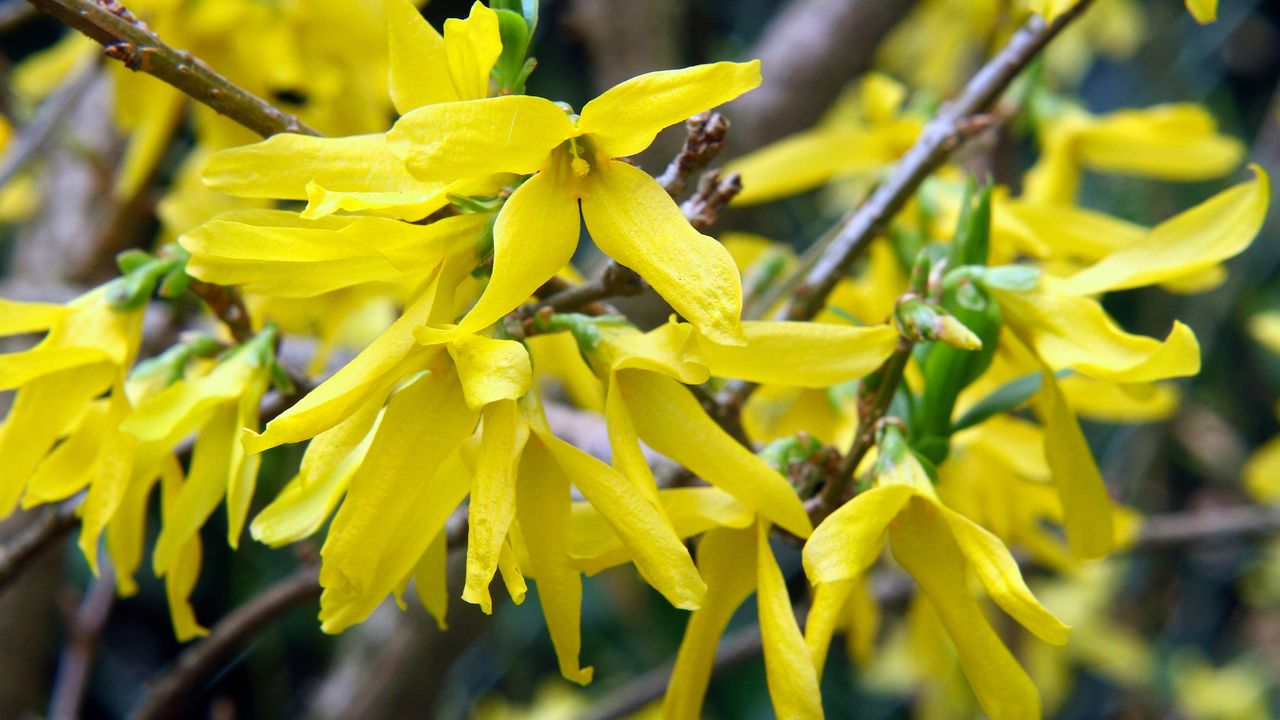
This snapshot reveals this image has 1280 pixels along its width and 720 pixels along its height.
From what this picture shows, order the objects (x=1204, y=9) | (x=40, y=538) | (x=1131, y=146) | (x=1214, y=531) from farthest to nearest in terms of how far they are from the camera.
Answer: (x=1214, y=531)
(x=1131, y=146)
(x=40, y=538)
(x=1204, y=9)

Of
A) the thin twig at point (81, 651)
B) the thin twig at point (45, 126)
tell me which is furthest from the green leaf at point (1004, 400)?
the thin twig at point (45, 126)

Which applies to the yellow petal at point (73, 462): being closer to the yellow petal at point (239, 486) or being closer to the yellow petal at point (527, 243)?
the yellow petal at point (239, 486)

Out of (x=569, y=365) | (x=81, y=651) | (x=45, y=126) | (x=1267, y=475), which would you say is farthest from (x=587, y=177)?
(x=1267, y=475)

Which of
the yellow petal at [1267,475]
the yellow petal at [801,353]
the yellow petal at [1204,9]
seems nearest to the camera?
the yellow petal at [801,353]

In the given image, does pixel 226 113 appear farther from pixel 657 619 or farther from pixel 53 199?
pixel 657 619

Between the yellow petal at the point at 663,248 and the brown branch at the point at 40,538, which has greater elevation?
the yellow petal at the point at 663,248

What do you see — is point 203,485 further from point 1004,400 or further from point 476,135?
point 1004,400

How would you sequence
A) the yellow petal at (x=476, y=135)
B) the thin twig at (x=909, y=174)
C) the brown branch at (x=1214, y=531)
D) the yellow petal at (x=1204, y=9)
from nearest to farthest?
the yellow petal at (x=476, y=135), the yellow petal at (x=1204, y=9), the thin twig at (x=909, y=174), the brown branch at (x=1214, y=531)
